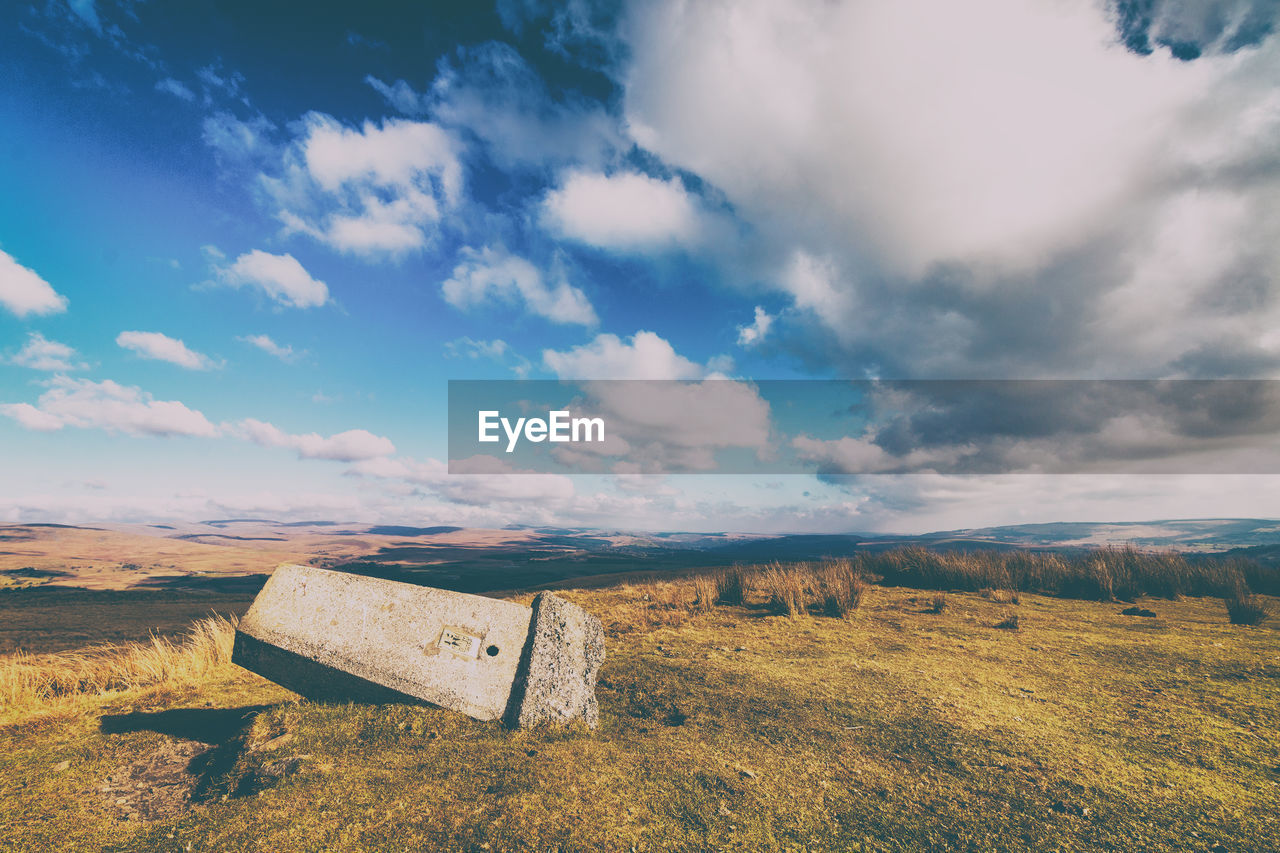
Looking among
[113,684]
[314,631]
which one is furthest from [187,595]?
[314,631]

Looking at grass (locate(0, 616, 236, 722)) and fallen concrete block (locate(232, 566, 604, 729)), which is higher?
fallen concrete block (locate(232, 566, 604, 729))

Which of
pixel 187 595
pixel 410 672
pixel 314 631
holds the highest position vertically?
pixel 314 631

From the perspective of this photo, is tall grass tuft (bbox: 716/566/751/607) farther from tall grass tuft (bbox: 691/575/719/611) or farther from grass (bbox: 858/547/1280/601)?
grass (bbox: 858/547/1280/601)

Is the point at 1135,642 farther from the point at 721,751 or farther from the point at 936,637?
the point at 721,751

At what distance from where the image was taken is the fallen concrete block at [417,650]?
3.97 m

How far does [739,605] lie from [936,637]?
11.0ft

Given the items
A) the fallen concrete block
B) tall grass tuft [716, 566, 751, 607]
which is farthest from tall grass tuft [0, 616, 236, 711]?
tall grass tuft [716, 566, 751, 607]

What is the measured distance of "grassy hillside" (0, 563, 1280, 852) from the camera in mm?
2609

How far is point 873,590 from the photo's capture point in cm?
1027

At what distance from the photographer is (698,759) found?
3389 millimetres

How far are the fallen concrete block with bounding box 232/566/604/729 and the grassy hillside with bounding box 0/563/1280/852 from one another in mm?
201

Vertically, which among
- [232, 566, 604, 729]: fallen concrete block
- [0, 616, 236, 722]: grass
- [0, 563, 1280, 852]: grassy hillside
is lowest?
[0, 563, 1280, 852]: grassy hillside

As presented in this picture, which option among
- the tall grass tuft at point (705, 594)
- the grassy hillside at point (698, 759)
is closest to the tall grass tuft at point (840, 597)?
the tall grass tuft at point (705, 594)

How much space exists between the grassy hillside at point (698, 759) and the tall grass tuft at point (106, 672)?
0.03 metres
